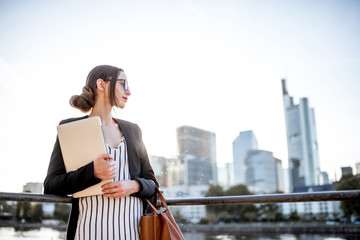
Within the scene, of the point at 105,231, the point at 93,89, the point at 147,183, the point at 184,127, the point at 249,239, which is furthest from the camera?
the point at 184,127

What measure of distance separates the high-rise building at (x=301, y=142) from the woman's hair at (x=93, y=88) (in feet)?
394

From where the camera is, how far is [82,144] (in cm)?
138

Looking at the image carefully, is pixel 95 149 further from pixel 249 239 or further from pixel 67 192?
pixel 249 239

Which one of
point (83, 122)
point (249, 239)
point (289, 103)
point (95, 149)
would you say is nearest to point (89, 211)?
point (95, 149)

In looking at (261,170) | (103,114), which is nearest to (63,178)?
(103,114)

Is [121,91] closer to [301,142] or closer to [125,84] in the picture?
[125,84]

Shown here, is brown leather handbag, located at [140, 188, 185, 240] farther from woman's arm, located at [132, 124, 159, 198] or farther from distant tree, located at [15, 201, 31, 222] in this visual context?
distant tree, located at [15, 201, 31, 222]

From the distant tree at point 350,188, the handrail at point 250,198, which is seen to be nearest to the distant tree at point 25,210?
the handrail at point 250,198

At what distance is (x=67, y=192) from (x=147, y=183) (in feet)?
1.27

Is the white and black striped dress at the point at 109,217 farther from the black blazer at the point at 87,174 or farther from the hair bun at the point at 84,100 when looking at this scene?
the hair bun at the point at 84,100

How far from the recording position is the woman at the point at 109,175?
1.34 meters

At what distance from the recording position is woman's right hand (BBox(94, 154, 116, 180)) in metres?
1.29

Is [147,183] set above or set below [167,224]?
above

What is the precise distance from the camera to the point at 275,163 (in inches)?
4941
